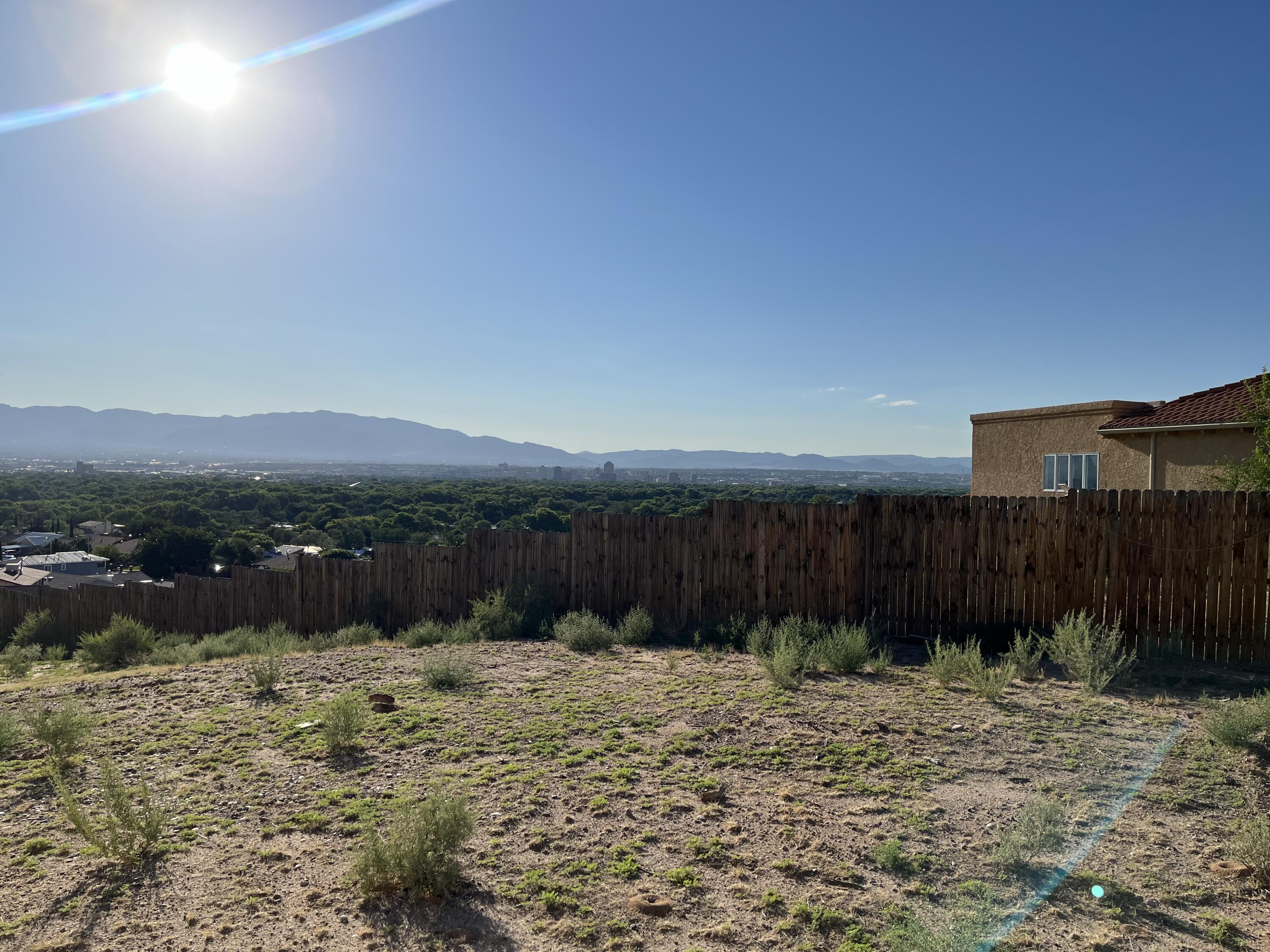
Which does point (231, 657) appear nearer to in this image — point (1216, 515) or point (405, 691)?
point (405, 691)

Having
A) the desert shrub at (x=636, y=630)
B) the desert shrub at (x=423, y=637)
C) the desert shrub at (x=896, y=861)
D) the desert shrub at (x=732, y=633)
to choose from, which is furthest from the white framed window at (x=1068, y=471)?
the desert shrub at (x=896, y=861)

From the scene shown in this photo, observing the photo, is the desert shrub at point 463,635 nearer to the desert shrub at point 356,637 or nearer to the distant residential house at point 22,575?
the desert shrub at point 356,637

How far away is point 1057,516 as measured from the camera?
340 inches

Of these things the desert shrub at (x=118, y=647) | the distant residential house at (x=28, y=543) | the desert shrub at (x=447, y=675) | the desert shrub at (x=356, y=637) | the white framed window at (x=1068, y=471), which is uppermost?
the white framed window at (x=1068, y=471)

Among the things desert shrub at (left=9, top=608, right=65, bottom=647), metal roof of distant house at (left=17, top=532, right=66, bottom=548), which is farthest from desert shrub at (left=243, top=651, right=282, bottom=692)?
metal roof of distant house at (left=17, top=532, right=66, bottom=548)

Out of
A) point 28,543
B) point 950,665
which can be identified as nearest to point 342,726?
point 950,665

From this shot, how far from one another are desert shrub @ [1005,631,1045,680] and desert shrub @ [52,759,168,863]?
22.1ft

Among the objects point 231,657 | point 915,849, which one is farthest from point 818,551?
point 231,657

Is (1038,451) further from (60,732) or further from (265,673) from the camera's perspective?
(60,732)

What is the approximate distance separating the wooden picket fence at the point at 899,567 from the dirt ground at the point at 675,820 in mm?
1537

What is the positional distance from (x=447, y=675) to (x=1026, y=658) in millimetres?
5693

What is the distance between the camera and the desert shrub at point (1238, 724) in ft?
16.3

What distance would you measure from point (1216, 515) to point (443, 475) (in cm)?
18483

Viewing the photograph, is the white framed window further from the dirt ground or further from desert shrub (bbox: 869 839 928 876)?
desert shrub (bbox: 869 839 928 876)
